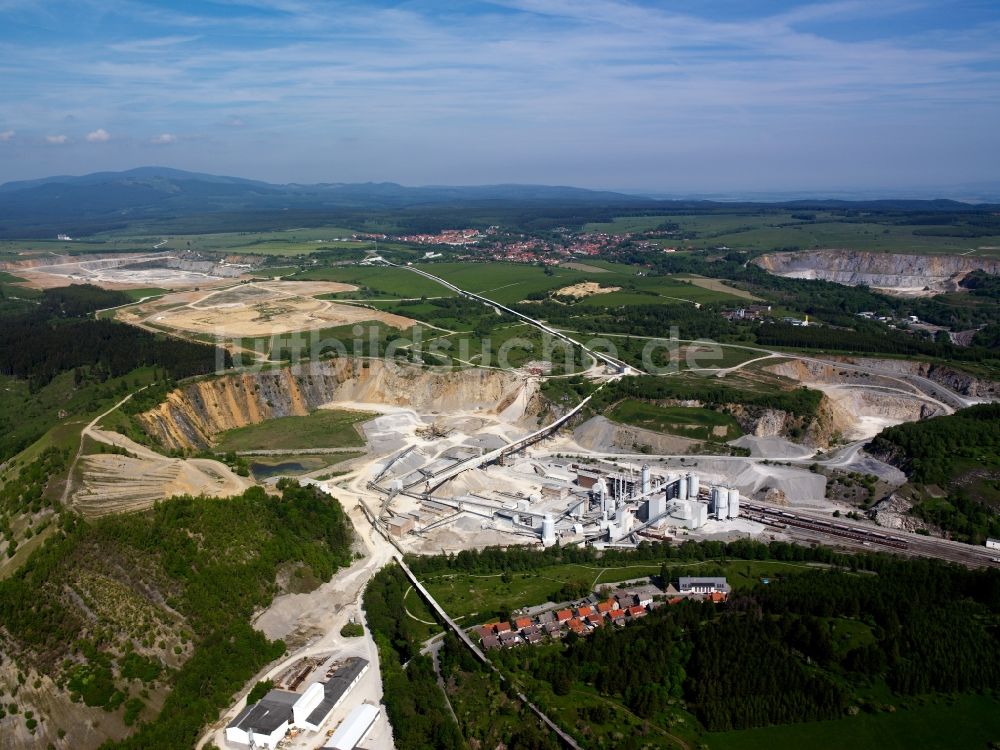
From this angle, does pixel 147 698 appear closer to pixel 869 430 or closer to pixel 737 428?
pixel 737 428

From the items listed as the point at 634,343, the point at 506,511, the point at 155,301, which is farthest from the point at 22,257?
the point at 506,511

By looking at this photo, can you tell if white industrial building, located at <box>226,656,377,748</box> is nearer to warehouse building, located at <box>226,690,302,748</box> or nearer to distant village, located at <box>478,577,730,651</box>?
warehouse building, located at <box>226,690,302,748</box>

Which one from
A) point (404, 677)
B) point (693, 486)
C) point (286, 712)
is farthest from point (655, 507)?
point (286, 712)

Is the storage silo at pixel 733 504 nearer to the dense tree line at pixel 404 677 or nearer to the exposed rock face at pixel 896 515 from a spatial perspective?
the exposed rock face at pixel 896 515

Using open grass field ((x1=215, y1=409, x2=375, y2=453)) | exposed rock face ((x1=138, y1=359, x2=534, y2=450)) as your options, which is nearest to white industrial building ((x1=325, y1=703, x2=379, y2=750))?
open grass field ((x1=215, y1=409, x2=375, y2=453))

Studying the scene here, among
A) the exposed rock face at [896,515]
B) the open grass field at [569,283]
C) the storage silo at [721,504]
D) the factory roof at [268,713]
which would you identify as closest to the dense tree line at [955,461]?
the exposed rock face at [896,515]
